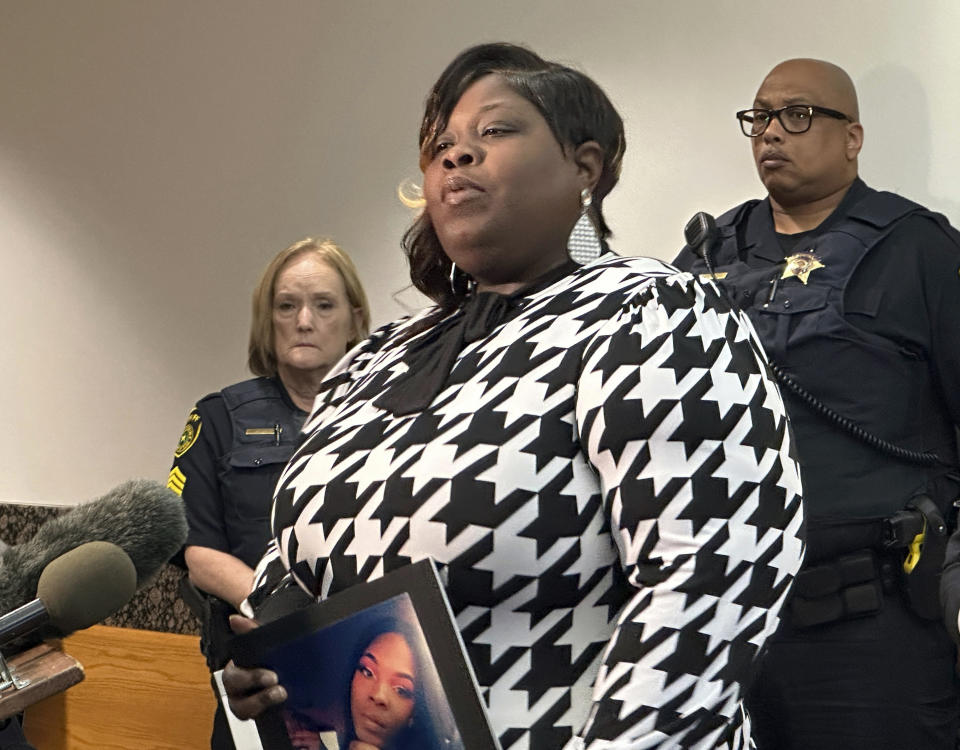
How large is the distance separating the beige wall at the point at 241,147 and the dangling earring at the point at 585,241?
1450mm

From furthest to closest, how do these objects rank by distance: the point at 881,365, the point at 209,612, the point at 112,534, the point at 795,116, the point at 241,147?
1. the point at 241,147
2. the point at 209,612
3. the point at 795,116
4. the point at 881,365
5. the point at 112,534

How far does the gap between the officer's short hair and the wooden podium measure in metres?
1.78

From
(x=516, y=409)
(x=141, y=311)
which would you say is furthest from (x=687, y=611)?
(x=141, y=311)

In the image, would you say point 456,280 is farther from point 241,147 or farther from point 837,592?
point 241,147

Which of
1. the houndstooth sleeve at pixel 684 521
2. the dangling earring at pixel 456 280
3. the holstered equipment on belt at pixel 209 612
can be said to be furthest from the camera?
the holstered equipment on belt at pixel 209 612

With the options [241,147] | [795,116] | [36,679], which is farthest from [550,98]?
[241,147]

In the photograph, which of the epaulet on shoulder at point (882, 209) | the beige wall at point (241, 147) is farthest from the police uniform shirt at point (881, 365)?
the beige wall at point (241, 147)

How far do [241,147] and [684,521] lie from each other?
307cm

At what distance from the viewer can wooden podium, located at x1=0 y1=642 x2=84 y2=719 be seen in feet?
3.27

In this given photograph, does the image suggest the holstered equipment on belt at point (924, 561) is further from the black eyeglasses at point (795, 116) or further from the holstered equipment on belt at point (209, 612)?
the holstered equipment on belt at point (209, 612)

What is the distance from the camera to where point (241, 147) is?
12.4ft

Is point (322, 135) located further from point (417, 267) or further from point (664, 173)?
point (417, 267)

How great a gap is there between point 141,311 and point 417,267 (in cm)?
286

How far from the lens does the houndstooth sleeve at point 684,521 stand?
3.19 feet
